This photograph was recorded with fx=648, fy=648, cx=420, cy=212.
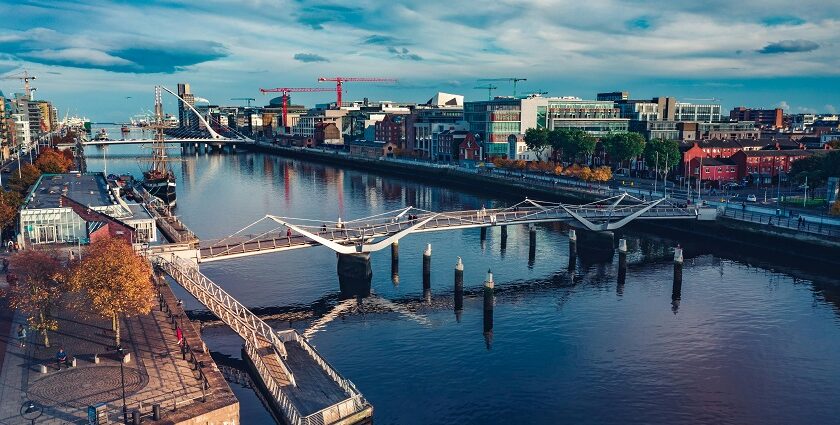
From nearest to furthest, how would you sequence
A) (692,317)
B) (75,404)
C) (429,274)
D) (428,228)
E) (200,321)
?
(75,404), (200,321), (692,317), (429,274), (428,228)

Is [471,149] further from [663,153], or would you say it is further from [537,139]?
[663,153]

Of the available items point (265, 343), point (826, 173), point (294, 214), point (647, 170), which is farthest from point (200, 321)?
point (647, 170)

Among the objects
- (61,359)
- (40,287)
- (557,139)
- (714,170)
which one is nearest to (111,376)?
(61,359)

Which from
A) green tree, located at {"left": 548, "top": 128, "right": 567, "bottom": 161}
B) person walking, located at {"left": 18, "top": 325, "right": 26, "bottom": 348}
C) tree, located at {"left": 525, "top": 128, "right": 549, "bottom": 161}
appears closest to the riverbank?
tree, located at {"left": 525, "top": 128, "right": 549, "bottom": 161}

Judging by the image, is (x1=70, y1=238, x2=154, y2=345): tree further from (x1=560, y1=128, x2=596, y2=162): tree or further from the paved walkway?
(x1=560, y1=128, x2=596, y2=162): tree

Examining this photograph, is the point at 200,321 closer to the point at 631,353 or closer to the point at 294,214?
the point at 631,353

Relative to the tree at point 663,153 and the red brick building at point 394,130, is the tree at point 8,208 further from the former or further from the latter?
the red brick building at point 394,130
